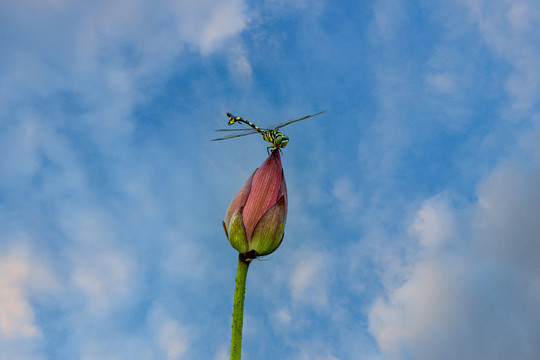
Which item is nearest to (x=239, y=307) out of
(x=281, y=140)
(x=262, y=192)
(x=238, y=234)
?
(x=238, y=234)

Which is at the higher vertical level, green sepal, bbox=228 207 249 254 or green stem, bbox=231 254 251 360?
green sepal, bbox=228 207 249 254

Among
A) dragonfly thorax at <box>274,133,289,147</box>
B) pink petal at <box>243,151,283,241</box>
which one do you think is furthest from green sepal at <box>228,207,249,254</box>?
dragonfly thorax at <box>274,133,289,147</box>

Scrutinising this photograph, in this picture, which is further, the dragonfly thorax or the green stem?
the dragonfly thorax

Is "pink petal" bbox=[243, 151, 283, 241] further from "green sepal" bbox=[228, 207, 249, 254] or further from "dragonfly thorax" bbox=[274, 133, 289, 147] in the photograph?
"dragonfly thorax" bbox=[274, 133, 289, 147]

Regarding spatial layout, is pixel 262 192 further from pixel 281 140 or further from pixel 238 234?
pixel 281 140

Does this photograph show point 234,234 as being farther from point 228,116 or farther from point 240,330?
point 228,116

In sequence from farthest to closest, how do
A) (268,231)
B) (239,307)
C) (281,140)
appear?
(281,140) → (268,231) → (239,307)

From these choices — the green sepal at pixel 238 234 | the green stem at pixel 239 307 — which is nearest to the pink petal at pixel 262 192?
the green sepal at pixel 238 234

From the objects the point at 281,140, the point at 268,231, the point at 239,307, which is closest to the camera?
the point at 239,307
